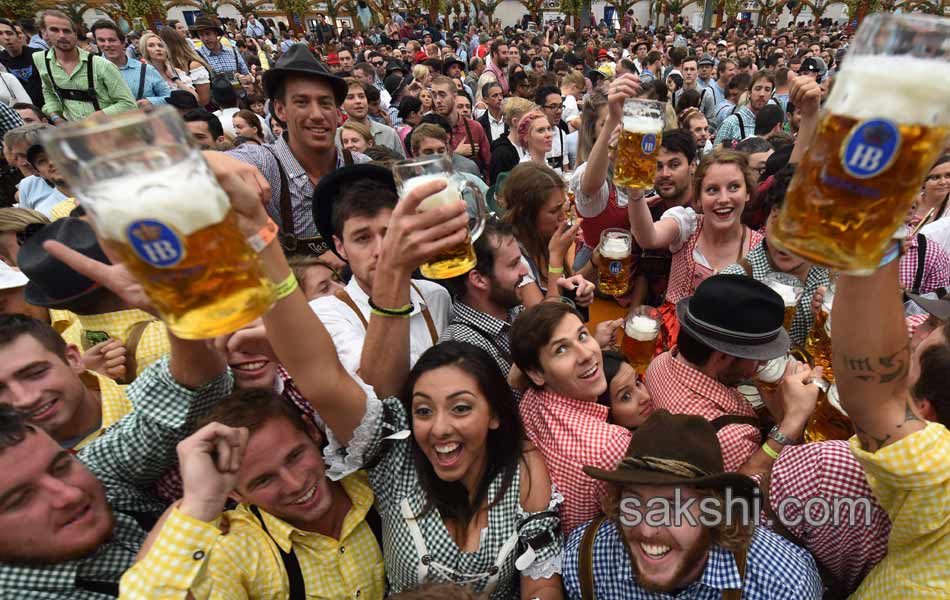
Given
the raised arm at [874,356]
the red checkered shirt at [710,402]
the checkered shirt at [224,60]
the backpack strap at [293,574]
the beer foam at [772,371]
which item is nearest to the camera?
the raised arm at [874,356]

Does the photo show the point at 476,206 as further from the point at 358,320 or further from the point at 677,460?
the point at 677,460

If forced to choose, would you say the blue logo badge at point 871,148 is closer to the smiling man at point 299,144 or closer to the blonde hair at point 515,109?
the smiling man at point 299,144

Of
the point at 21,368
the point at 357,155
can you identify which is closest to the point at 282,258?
the point at 21,368

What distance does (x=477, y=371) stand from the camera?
1.58 meters

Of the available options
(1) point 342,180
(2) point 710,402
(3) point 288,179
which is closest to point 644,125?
(2) point 710,402

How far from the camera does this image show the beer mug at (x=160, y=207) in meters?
0.70

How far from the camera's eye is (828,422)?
1.64 metres

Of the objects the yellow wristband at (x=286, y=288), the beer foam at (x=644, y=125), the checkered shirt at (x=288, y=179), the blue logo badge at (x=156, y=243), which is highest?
the blue logo badge at (x=156, y=243)

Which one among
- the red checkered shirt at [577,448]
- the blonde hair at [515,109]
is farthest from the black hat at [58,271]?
the blonde hair at [515,109]

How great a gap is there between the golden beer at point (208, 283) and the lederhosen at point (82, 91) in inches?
205

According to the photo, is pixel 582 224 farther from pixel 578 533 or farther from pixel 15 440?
pixel 15 440

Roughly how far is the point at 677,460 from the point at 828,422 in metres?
0.72

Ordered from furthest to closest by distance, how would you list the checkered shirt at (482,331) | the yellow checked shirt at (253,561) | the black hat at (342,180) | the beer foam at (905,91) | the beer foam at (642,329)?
the beer foam at (642,329) → the checkered shirt at (482,331) → the black hat at (342,180) → the yellow checked shirt at (253,561) → the beer foam at (905,91)

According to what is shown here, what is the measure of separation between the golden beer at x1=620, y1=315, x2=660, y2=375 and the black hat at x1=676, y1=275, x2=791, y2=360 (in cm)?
45
